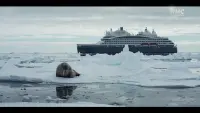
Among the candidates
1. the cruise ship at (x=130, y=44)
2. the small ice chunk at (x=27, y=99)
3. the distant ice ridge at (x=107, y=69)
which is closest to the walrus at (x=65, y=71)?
the distant ice ridge at (x=107, y=69)

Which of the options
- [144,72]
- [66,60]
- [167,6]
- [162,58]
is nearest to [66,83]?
[66,60]

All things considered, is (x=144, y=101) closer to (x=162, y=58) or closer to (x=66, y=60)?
(x=162, y=58)

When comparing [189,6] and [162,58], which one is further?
[162,58]

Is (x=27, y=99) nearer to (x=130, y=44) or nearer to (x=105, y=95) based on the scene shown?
(x=105, y=95)

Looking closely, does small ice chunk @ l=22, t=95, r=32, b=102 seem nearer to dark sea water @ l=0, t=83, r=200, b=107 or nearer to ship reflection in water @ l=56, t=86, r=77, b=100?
dark sea water @ l=0, t=83, r=200, b=107

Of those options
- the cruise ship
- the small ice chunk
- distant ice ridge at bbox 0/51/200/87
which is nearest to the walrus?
distant ice ridge at bbox 0/51/200/87
